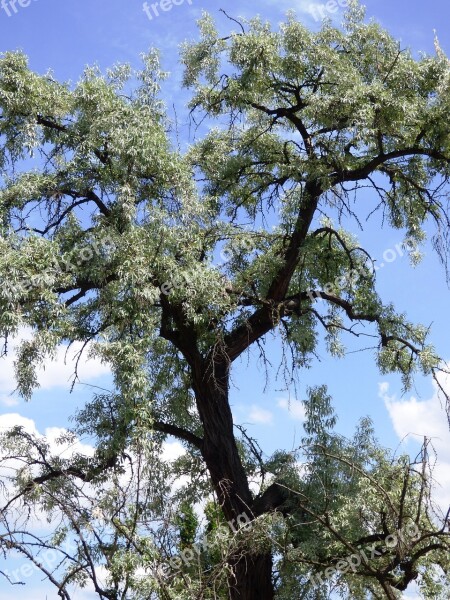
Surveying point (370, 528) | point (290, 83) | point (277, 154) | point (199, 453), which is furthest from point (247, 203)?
point (370, 528)

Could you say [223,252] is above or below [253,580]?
above

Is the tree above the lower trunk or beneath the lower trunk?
above

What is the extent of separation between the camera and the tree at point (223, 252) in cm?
1003

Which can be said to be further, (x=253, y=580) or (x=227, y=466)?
(x=227, y=466)

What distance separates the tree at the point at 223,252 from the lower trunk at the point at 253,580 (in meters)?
0.02

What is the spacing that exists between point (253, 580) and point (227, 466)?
147 cm

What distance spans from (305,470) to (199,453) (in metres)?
2.06

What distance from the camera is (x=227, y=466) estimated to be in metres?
11.2

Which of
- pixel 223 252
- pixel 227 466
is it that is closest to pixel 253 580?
pixel 227 466

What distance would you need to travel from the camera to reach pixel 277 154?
12.7 metres

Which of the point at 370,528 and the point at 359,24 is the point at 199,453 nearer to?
the point at 370,528

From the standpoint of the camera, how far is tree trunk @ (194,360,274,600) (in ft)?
35.1

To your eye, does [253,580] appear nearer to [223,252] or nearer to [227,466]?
[227,466]

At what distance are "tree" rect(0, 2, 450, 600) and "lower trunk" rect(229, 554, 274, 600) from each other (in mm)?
18
